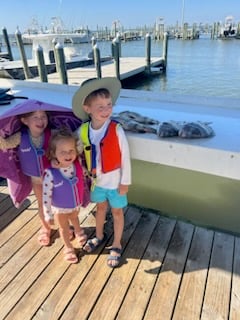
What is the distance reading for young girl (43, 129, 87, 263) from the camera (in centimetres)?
172

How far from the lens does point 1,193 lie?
288cm

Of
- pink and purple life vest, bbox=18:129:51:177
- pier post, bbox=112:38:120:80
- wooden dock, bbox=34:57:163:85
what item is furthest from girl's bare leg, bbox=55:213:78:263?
pier post, bbox=112:38:120:80

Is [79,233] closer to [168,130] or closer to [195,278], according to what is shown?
[195,278]

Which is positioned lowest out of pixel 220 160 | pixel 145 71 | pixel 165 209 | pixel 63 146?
pixel 145 71

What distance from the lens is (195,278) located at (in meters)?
1.89

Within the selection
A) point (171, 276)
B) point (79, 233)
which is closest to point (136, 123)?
point (79, 233)

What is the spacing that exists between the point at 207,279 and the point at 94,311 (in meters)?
0.75

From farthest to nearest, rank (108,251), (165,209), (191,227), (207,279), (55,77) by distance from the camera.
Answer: (55,77) < (165,209) < (191,227) < (108,251) < (207,279)

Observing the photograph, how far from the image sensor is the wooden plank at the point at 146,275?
5.51ft

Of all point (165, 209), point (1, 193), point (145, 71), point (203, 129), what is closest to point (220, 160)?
point (203, 129)

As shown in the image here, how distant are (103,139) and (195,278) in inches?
42.9

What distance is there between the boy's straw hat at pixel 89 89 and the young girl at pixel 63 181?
6.5 inches

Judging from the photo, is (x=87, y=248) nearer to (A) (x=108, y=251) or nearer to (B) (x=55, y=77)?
(A) (x=108, y=251)

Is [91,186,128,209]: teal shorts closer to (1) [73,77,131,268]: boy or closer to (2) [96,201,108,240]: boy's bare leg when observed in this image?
(1) [73,77,131,268]: boy
